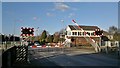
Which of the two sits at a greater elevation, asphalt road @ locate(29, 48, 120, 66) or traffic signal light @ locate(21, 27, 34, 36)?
traffic signal light @ locate(21, 27, 34, 36)

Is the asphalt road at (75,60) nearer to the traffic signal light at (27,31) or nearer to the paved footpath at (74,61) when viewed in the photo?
the paved footpath at (74,61)

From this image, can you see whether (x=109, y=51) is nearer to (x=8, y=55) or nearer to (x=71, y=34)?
(x=8, y=55)

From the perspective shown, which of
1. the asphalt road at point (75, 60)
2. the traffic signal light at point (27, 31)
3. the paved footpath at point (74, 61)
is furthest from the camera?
the traffic signal light at point (27, 31)

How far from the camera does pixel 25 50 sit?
21.9m

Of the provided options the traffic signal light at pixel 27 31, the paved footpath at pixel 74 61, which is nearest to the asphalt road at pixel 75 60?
the paved footpath at pixel 74 61

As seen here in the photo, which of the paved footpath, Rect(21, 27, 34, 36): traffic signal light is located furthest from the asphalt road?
Rect(21, 27, 34, 36): traffic signal light

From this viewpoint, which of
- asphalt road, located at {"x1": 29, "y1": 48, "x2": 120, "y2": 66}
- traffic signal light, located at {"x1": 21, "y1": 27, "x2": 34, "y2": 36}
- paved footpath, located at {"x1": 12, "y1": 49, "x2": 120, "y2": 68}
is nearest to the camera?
paved footpath, located at {"x1": 12, "y1": 49, "x2": 120, "y2": 68}

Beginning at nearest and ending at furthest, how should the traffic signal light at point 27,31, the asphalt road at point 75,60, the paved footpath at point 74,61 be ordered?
the paved footpath at point 74,61 < the asphalt road at point 75,60 < the traffic signal light at point 27,31

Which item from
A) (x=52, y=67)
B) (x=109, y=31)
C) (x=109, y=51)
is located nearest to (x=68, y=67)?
(x=52, y=67)

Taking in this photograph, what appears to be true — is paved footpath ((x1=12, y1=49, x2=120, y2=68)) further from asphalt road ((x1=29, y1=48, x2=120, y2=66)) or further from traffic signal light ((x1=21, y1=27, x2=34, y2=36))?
traffic signal light ((x1=21, y1=27, x2=34, y2=36))

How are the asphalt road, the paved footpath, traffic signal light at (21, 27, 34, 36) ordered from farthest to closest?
1. traffic signal light at (21, 27, 34, 36)
2. the asphalt road
3. the paved footpath

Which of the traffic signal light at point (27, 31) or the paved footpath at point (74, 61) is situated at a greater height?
the traffic signal light at point (27, 31)

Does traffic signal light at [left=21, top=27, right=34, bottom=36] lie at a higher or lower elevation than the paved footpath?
higher

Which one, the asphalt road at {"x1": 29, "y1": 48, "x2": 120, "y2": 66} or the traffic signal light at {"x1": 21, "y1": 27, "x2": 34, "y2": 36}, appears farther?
the traffic signal light at {"x1": 21, "y1": 27, "x2": 34, "y2": 36}
